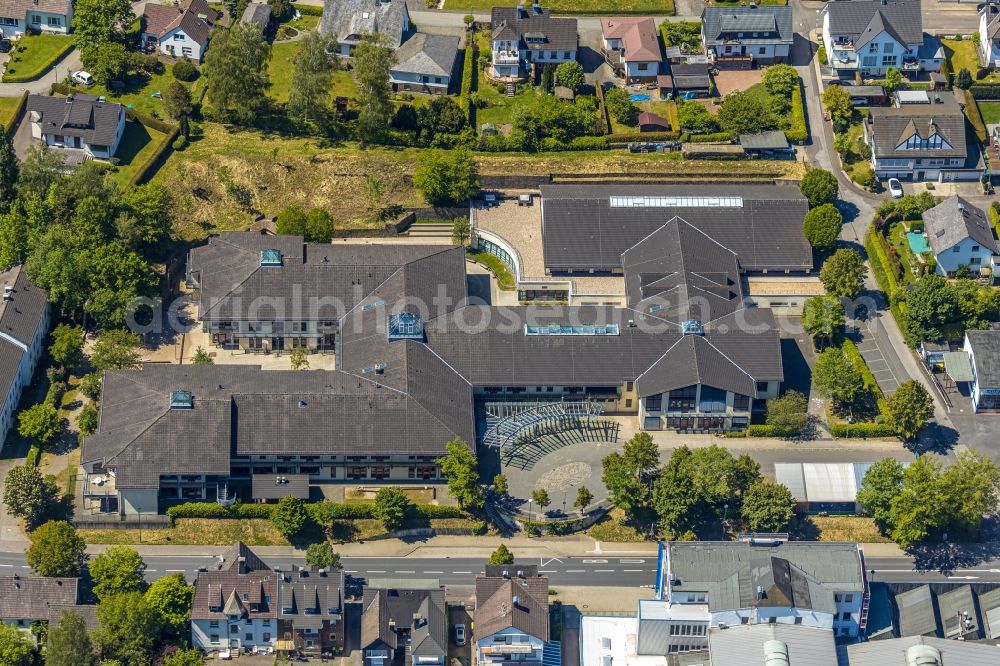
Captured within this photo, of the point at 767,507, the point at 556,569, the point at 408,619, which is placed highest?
the point at 767,507

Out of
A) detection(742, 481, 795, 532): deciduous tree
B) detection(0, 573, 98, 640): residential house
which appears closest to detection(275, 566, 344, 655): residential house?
detection(0, 573, 98, 640): residential house

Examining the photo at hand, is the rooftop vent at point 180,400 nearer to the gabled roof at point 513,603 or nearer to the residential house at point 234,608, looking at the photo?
the residential house at point 234,608

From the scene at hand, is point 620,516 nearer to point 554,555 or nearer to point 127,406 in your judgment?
point 554,555

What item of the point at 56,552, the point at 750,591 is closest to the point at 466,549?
the point at 750,591

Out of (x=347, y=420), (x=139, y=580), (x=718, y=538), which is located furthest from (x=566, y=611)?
(x=139, y=580)

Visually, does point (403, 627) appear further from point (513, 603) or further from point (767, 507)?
point (767, 507)

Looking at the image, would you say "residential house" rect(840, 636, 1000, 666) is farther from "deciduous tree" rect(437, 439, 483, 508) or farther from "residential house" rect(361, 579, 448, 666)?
"deciduous tree" rect(437, 439, 483, 508)

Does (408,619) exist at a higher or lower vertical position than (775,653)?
higher
